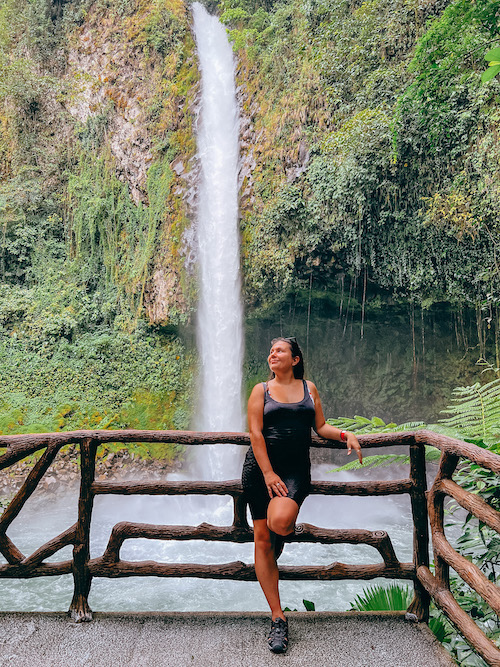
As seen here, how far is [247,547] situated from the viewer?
6992 millimetres

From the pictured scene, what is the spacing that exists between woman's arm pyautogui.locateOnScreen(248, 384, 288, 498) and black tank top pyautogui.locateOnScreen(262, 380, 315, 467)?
0.03 metres

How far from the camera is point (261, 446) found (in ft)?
7.13

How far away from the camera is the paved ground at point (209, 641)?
6.81 feet

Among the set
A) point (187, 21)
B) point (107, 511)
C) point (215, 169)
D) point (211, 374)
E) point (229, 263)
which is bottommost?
point (107, 511)

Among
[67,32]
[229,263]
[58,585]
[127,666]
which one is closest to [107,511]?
[58,585]

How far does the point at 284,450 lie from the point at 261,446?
0.40ft

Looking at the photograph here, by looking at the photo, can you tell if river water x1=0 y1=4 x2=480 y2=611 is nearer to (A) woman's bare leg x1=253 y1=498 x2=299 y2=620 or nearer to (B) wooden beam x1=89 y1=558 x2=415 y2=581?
(B) wooden beam x1=89 y1=558 x2=415 y2=581

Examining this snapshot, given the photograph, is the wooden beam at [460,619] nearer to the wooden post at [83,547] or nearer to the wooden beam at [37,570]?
the wooden post at [83,547]

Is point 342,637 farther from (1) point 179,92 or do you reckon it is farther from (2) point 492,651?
(1) point 179,92

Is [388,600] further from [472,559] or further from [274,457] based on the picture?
[274,457]

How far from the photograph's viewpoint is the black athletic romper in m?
2.22

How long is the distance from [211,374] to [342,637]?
27.1 ft

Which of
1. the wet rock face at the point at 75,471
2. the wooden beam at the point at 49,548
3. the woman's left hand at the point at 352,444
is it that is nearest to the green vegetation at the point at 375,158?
the wet rock face at the point at 75,471

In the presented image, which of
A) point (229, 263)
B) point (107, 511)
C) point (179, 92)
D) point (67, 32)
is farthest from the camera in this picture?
point (67, 32)
